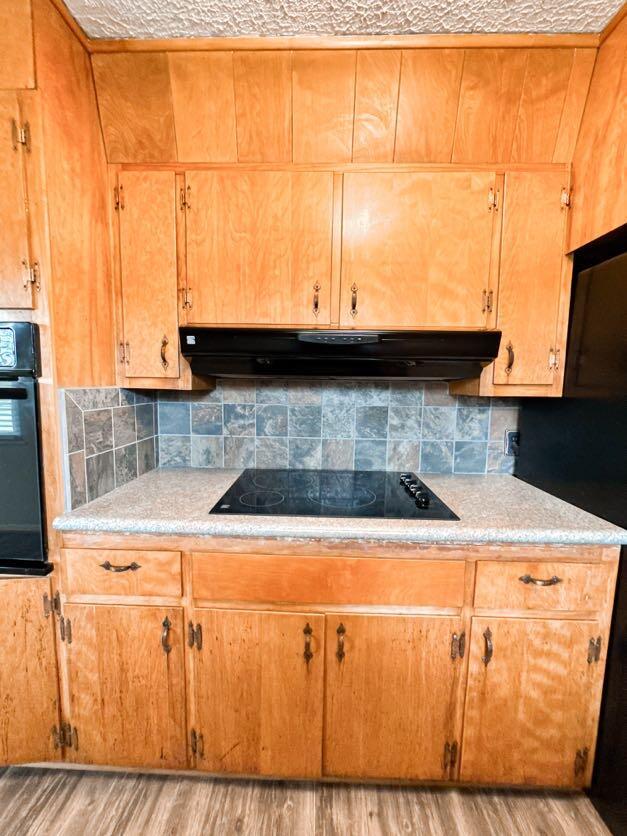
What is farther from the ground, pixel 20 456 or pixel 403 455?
pixel 20 456

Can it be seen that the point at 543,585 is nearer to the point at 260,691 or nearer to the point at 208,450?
the point at 260,691

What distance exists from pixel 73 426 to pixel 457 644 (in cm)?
149

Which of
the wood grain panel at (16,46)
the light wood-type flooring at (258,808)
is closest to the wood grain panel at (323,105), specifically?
the wood grain panel at (16,46)

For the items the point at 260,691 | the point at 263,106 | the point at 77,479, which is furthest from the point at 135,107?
the point at 260,691

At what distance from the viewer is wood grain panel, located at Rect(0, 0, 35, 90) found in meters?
1.06

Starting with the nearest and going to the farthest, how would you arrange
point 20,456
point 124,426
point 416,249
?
point 20,456, point 416,249, point 124,426

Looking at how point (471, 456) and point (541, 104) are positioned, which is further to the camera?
point (471, 456)

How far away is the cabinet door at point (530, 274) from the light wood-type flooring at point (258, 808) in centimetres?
150

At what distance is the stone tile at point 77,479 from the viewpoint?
4.09ft

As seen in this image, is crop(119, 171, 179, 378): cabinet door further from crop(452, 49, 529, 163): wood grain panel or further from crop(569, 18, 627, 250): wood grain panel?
crop(569, 18, 627, 250): wood grain panel

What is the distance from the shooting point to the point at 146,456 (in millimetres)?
1721

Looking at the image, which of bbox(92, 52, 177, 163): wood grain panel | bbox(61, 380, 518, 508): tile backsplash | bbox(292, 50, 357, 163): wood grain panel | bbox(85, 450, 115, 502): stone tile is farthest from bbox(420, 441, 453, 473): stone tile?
bbox(92, 52, 177, 163): wood grain panel

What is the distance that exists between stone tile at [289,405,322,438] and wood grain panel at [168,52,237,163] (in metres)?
1.08

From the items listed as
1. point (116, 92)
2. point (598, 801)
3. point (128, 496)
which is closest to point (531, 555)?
point (598, 801)
